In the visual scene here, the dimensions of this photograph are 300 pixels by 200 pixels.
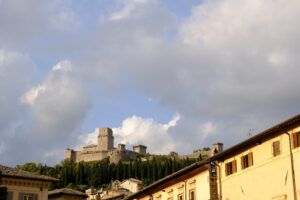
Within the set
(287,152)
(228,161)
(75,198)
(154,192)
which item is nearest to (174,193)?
(154,192)

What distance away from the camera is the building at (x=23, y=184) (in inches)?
1592

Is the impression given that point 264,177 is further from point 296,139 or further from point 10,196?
point 10,196

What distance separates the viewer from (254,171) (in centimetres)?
3131

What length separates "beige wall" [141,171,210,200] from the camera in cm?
3641

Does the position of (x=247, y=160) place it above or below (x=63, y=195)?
below

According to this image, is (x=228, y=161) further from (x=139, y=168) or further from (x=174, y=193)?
(x=139, y=168)

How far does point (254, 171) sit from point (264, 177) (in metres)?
1.14

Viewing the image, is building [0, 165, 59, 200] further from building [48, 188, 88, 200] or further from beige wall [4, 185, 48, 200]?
building [48, 188, 88, 200]

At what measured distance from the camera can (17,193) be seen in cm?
4094

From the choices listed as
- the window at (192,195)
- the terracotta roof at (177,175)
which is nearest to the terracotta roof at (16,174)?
the terracotta roof at (177,175)

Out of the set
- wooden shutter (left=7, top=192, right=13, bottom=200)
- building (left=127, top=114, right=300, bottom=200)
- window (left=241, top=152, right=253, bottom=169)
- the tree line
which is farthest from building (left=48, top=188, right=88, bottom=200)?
the tree line

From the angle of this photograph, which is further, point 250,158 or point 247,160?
point 247,160

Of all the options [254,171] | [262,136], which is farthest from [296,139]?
[254,171]

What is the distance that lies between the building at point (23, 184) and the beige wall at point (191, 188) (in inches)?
359
